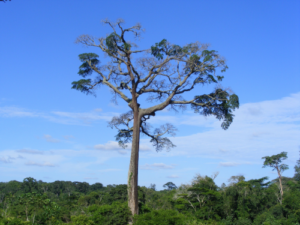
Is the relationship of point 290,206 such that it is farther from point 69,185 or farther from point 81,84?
point 69,185

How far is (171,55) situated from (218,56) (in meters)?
2.28

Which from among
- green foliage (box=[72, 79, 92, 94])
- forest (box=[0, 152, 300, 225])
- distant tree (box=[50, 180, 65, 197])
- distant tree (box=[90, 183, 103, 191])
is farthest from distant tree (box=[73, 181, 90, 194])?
green foliage (box=[72, 79, 92, 94])

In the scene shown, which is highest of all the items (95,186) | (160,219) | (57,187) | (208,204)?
(95,186)

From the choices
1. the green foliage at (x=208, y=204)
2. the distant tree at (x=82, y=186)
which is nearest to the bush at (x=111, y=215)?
the green foliage at (x=208, y=204)

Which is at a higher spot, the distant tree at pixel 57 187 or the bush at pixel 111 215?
the distant tree at pixel 57 187

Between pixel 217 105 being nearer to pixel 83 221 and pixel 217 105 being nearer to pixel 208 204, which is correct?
pixel 83 221

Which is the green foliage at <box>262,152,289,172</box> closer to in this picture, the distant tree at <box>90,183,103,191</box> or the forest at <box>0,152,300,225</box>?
the forest at <box>0,152,300,225</box>

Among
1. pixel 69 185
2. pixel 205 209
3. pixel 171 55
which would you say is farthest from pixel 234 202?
pixel 69 185

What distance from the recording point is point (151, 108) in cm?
1434

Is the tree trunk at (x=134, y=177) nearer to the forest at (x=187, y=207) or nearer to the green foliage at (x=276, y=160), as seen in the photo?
the forest at (x=187, y=207)

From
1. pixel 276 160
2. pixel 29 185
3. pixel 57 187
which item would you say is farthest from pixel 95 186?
pixel 276 160

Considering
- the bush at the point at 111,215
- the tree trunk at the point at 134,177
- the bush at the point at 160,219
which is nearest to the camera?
the bush at the point at 160,219

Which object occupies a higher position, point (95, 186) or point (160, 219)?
point (95, 186)

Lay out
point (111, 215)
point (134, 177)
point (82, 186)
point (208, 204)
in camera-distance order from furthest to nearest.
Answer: point (82, 186) → point (208, 204) → point (134, 177) → point (111, 215)
